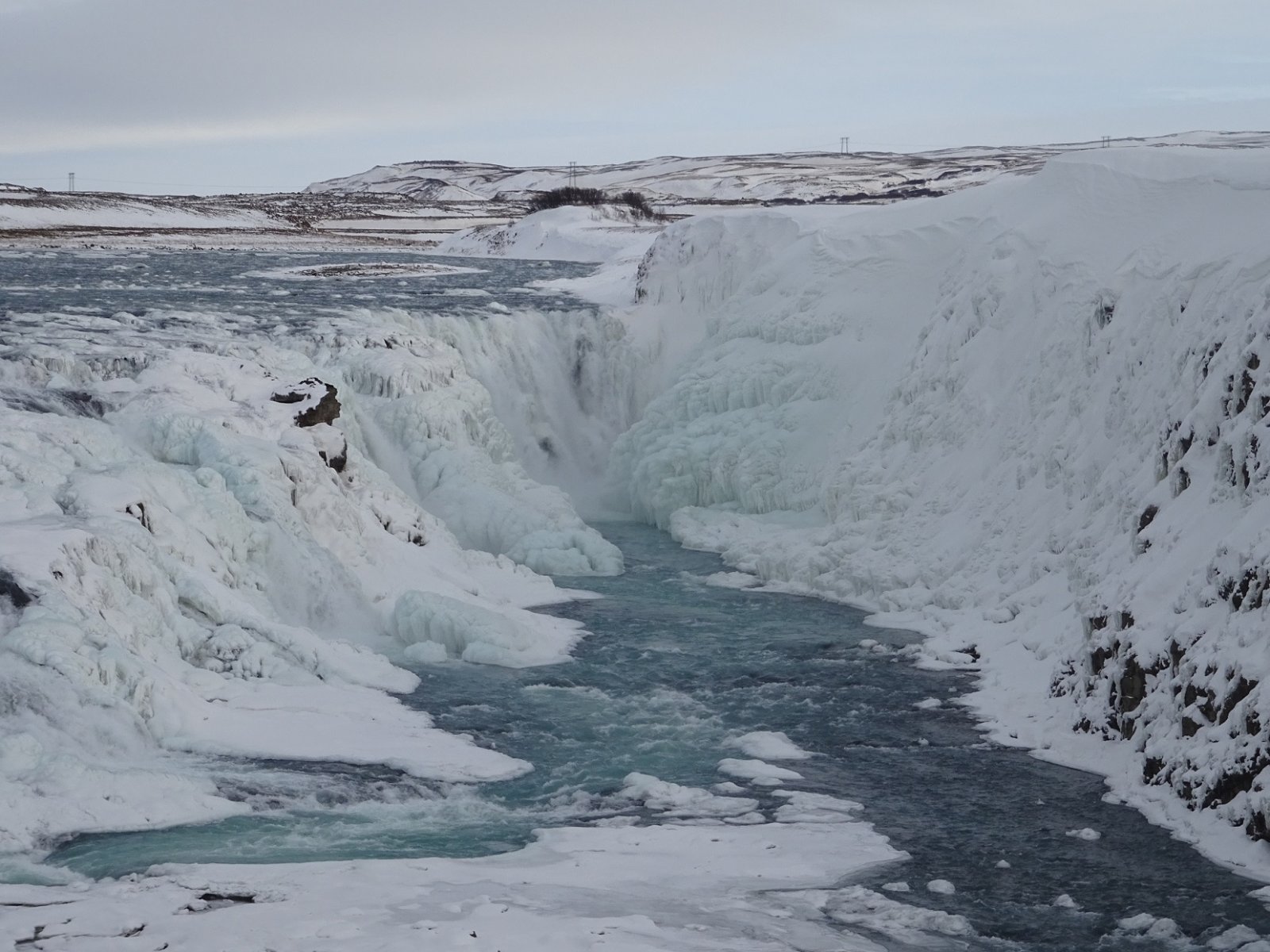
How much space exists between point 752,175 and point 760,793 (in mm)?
110367

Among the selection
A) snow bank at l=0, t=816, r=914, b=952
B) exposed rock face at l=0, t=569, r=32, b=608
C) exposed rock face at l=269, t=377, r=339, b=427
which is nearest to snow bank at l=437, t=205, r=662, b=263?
exposed rock face at l=269, t=377, r=339, b=427

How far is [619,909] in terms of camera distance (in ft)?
30.0

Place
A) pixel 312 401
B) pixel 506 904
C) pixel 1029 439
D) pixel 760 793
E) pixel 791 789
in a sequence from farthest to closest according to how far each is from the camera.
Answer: pixel 312 401, pixel 1029 439, pixel 791 789, pixel 760 793, pixel 506 904

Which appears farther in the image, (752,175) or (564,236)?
(752,175)

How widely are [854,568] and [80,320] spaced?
12.2 m

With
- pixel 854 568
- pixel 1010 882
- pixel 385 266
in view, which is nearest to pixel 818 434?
pixel 854 568

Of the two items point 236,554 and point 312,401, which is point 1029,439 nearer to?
point 312,401

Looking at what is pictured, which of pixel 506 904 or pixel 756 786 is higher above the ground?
pixel 506 904

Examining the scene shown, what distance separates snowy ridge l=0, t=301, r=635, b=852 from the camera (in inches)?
451

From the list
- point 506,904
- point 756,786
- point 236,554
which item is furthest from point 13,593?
point 756,786

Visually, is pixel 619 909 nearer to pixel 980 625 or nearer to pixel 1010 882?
pixel 1010 882

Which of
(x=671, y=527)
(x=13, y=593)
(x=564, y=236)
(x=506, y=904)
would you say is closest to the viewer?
(x=506, y=904)

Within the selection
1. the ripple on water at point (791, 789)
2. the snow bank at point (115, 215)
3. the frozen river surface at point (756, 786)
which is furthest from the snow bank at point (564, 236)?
the ripple on water at point (791, 789)

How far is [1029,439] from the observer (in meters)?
18.5
